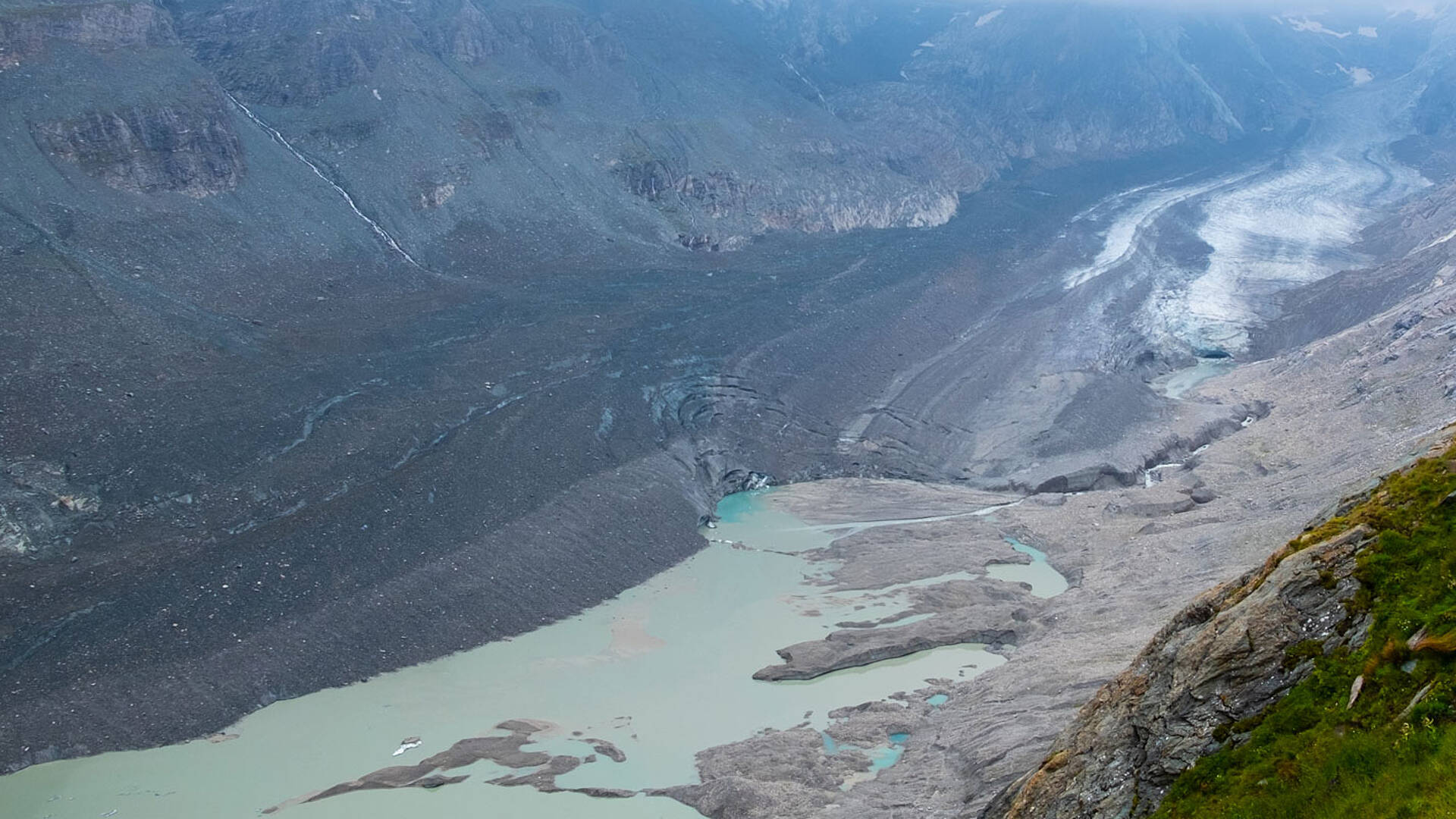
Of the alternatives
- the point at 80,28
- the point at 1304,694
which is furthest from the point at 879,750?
the point at 80,28

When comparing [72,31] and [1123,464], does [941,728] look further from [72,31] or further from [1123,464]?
[72,31]

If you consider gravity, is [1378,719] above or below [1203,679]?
above

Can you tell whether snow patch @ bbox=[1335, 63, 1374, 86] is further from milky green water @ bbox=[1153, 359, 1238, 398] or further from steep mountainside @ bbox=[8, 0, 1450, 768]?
milky green water @ bbox=[1153, 359, 1238, 398]

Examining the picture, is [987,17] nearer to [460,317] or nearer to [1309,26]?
[1309,26]


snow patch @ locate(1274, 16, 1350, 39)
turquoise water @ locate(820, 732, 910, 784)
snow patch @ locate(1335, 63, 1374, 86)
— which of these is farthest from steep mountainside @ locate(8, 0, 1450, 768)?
snow patch @ locate(1274, 16, 1350, 39)

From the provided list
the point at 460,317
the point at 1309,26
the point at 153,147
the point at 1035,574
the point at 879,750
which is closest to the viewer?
the point at 879,750

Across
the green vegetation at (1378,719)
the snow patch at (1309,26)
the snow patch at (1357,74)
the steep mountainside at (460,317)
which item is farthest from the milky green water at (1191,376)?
the snow patch at (1309,26)

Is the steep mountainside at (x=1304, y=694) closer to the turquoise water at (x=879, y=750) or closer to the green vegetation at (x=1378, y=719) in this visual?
the green vegetation at (x=1378, y=719)
